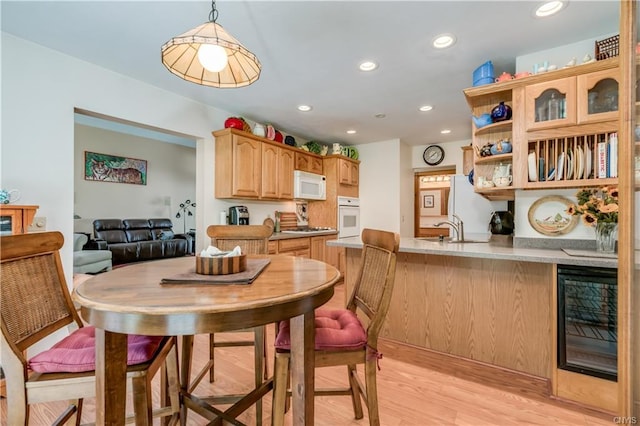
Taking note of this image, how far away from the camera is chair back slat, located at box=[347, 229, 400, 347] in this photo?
1.26 meters

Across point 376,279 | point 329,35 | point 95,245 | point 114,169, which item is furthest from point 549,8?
point 114,169

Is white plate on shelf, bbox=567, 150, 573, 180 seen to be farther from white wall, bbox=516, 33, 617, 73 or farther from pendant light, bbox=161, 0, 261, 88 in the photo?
pendant light, bbox=161, 0, 261, 88

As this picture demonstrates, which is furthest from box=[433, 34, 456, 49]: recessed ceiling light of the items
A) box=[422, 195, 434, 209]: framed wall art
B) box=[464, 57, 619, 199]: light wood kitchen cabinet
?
box=[422, 195, 434, 209]: framed wall art

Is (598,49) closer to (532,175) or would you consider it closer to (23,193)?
(532,175)

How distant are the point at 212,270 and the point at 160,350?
0.35 meters

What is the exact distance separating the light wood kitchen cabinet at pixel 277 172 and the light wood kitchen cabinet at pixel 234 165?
22 centimetres

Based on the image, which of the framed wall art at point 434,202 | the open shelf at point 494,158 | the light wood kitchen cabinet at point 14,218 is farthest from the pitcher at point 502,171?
the framed wall art at point 434,202

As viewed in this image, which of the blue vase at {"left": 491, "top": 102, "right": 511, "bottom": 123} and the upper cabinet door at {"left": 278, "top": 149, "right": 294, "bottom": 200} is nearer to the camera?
the blue vase at {"left": 491, "top": 102, "right": 511, "bottom": 123}

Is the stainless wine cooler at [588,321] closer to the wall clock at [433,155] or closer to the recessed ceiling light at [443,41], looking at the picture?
the recessed ceiling light at [443,41]

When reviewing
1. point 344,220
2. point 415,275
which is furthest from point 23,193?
point 344,220

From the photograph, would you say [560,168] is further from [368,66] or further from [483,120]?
[368,66]

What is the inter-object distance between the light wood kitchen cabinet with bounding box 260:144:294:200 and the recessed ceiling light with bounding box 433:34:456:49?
2.35 m

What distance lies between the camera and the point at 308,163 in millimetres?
4734

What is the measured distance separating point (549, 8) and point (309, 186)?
334 centimetres
